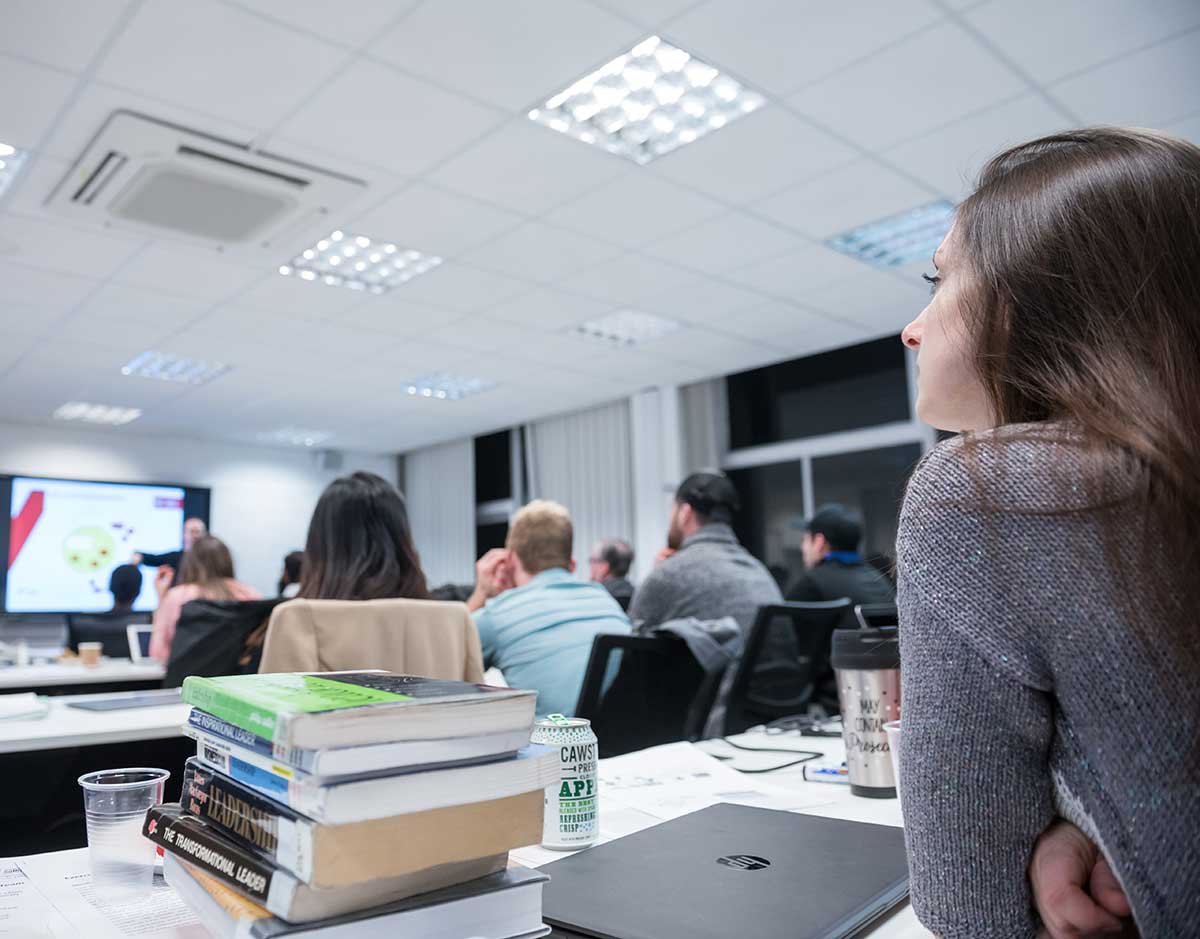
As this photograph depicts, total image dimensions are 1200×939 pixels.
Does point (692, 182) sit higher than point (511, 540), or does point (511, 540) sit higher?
point (692, 182)

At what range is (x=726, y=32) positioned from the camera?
2609 millimetres

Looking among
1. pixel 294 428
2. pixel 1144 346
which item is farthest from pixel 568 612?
pixel 294 428

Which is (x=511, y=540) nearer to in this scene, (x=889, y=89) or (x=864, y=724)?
(x=864, y=724)

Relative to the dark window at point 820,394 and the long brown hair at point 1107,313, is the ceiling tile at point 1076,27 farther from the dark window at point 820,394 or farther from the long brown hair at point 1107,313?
the dark window at point 820,394

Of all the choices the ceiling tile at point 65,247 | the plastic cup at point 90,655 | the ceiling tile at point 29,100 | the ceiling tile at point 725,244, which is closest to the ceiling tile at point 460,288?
the ceiling tile at point 725,244

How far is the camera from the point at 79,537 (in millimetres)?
7711

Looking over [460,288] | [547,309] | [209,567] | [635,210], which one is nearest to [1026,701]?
[635,210]

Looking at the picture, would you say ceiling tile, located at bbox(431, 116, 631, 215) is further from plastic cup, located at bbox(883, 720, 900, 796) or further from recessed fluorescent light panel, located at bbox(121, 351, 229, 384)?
recessed fluorescent light panel, located at bbox(121, 351, 229, 384)

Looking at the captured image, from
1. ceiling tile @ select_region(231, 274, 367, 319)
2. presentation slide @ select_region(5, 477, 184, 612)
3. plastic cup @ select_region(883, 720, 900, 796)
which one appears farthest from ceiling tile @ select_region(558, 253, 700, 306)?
presentation slide @ select_region(5, 477, 184, 612)

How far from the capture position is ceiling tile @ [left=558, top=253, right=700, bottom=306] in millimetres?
4352

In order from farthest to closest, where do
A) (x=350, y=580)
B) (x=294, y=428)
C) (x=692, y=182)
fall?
(x=294, y=428) < (x=692, y=182) < (x=350, y=580)

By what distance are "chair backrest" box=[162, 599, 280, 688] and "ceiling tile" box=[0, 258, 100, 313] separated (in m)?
2.62

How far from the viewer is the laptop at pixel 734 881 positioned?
724mm

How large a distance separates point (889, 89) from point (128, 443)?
7325mm
